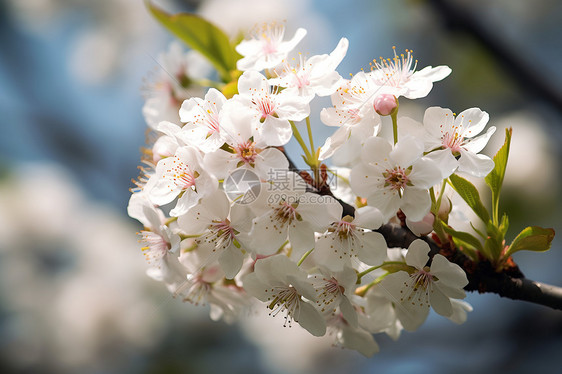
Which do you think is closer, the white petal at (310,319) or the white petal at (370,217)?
the white petal at (370,217)

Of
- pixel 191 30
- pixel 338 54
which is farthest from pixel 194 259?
pixel 191 30

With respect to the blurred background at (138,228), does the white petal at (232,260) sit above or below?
below

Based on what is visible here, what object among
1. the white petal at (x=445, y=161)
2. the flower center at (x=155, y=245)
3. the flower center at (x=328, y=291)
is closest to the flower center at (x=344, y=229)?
the flower center at (x=328, y=291)

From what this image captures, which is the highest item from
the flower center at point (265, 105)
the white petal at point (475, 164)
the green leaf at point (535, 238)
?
the flower center at point (265, 105)

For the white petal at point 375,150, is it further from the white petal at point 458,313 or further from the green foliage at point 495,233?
the white petal at point 458,313

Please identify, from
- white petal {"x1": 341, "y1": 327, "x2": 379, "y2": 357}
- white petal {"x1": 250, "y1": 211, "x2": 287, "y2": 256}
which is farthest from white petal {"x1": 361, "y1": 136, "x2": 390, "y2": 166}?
white petal {"x1": 341, "y1": 327, "x2": 379, "y2": 357}

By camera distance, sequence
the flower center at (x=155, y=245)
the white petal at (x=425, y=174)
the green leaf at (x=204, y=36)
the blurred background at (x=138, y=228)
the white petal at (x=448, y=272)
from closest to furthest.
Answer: the white petal at (x=425, y=174)
the white petal at (x=448, y=272)
the flower center at (x=155, y=245)
the green leaf at (x=204, y=36)
the blurred background at (x=138, y=228)

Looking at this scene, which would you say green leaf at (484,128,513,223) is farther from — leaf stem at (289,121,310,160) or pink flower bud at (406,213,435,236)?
leaf stem at (289,121,310,160)
